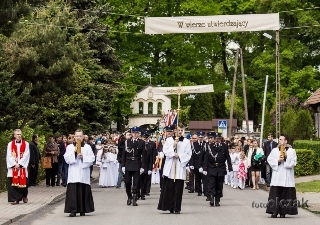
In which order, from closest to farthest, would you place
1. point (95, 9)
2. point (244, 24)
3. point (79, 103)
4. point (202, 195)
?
1. point (202, 195)
2. point (244, 24)
3. point (79, 103)
4. point (95, 9)

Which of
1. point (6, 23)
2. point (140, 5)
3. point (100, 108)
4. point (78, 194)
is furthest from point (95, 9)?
point (78, 194)

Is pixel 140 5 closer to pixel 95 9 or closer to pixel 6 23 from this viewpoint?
pixel 95 9

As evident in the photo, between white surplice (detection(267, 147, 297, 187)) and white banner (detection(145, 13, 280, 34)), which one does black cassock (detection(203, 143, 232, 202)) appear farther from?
white banner (detection(145, 13, 280, 34))

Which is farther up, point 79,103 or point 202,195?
point 79,103

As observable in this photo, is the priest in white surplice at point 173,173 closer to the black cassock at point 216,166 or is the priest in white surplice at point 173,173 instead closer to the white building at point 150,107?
the black cassock at point 216,166

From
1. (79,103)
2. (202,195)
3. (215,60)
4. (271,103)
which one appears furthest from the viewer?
(215,60)

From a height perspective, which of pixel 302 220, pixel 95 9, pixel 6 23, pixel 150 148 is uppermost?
pixel 95 9

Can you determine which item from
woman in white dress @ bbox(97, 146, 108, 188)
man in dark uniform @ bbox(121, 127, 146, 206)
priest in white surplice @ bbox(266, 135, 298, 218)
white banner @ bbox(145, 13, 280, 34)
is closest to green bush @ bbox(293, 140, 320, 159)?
white banner @ bbox(145, 13, 280, 34)

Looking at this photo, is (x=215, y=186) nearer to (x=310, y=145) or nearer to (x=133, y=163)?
(x=133, y=163)

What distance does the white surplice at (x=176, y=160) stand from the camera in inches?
843

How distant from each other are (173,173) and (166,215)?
1.24 meters

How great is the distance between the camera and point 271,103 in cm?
6378

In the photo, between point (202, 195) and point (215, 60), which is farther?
point (215, 60)

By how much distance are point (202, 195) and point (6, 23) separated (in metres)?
9.22
